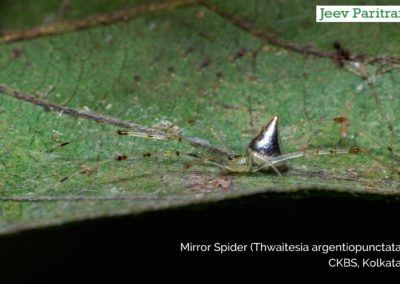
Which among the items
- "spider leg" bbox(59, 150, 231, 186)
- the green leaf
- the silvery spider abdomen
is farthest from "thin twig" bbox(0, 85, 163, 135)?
the silvery spider abdomen

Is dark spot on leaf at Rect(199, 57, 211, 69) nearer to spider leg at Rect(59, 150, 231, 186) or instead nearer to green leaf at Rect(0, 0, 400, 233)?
green leaf at Rect(0, 0, 400, 233)

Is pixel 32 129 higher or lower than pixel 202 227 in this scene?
higher

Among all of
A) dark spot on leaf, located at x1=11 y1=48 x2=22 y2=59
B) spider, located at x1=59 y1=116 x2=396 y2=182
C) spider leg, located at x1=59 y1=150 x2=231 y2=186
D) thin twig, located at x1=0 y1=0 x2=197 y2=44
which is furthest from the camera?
thin twig, located at x1=0 y1=0 x2=197 y2=44

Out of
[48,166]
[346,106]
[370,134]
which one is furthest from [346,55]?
[48,166]

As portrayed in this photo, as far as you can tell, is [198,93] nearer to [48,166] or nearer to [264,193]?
[48,166]

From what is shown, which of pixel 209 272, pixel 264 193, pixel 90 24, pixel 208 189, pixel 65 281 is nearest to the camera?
pixel 264 193

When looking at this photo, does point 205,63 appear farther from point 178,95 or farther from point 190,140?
point 190,140

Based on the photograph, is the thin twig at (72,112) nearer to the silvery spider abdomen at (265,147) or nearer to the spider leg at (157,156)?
the spider leg at (157,156)
